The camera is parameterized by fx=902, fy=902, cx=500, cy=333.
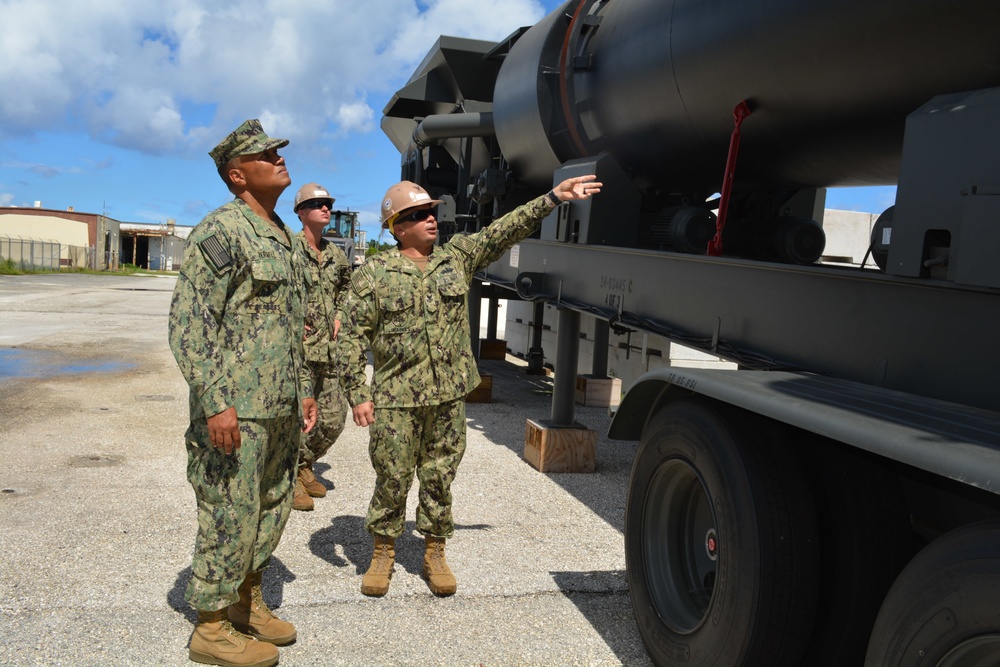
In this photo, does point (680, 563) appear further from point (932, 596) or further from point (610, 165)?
point (610, 165)

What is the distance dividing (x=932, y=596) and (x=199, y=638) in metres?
2.44

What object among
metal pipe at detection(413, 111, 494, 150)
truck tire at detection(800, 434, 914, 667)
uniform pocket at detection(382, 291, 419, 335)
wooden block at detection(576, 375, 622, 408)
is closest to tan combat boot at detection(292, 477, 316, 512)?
uniform pocket at detection(382, 291, 419, 335)

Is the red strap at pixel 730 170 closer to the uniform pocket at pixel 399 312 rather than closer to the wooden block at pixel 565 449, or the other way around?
the uniform pocket at pixel 399 312

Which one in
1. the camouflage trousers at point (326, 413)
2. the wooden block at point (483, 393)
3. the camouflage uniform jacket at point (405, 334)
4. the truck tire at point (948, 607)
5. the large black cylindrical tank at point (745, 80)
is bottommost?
the wooden block at point (483, 393)

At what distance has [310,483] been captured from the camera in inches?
216

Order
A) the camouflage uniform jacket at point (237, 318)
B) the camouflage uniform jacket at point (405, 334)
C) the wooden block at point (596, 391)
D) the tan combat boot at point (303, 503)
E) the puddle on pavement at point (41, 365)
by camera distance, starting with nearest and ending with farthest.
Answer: the camouflage uniform jacket at point (237, 318), the camouflage uniform jacket at point (405, 334), the tan combat boot at point (303, 503), the wooden block at point (596, 391), the puddle on pavement at point (41, 365)

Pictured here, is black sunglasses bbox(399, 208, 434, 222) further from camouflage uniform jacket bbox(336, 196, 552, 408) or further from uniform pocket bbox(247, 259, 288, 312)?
uniform pocket bbox(247, 259, 288, 312)

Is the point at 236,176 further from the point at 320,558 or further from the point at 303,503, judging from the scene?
the point at 303,503

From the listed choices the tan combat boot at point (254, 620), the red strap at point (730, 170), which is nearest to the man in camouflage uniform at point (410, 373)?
the tan combat boot at point (254, 620)

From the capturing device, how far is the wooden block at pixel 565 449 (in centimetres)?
633

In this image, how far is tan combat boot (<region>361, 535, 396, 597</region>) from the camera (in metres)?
3.96

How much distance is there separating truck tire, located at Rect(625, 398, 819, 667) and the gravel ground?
0.42 metres

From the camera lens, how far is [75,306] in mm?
19219

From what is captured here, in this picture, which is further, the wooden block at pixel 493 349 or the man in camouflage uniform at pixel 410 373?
the wooden block at pixel 493 349
